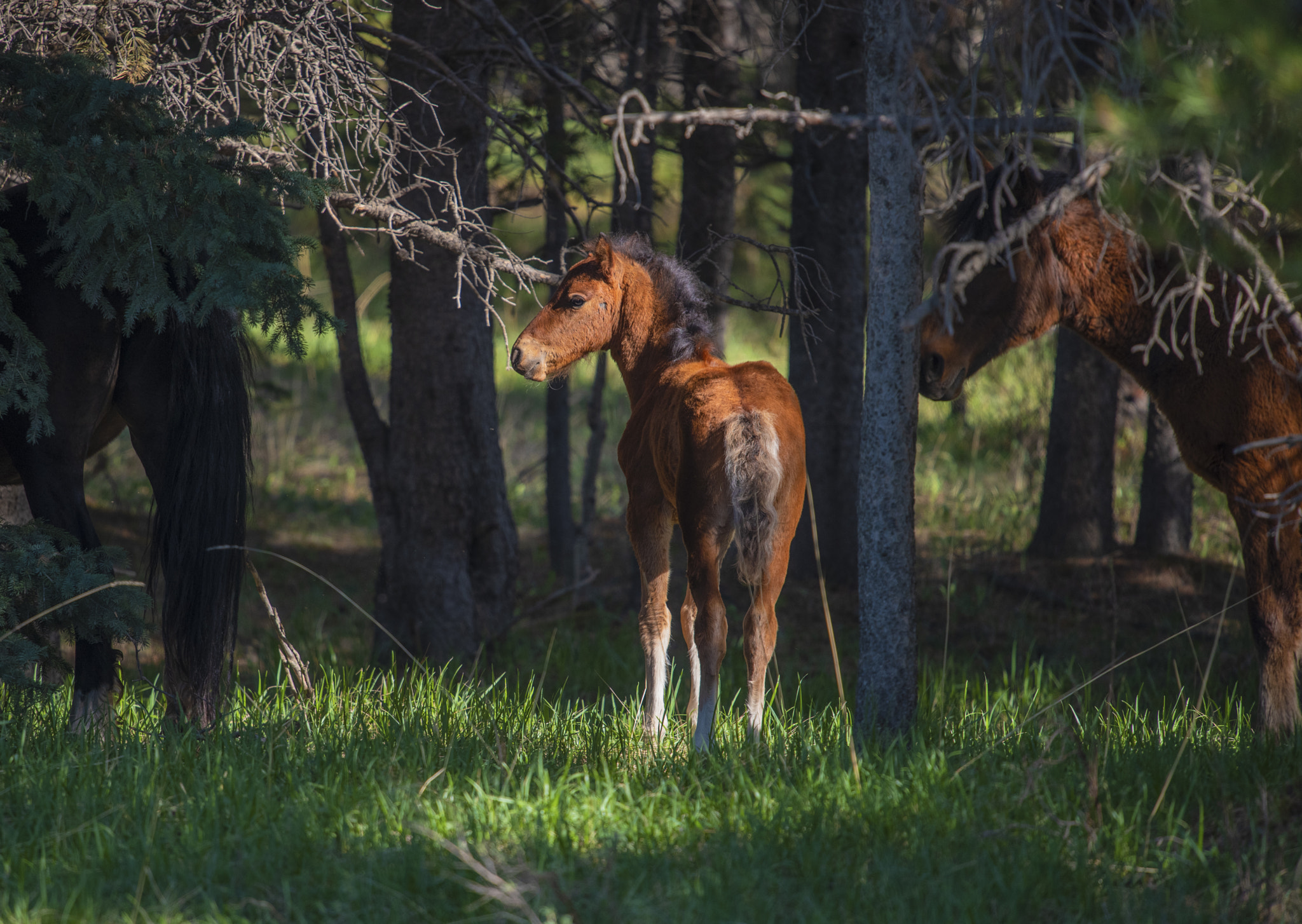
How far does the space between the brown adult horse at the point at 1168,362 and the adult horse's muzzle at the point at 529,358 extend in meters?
1.67

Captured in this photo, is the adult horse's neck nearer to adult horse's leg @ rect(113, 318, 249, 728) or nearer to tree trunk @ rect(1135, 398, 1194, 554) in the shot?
adult horse's leg @ rect(113, 318, 249, 728)

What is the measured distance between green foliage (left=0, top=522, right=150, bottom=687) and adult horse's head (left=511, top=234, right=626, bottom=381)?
185 cm

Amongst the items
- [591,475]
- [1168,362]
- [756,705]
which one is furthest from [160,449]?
[1168,362]

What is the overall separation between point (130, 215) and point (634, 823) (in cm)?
294

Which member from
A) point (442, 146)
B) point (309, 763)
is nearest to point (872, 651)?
point (309, 763)

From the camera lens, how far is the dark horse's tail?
13.6 ft

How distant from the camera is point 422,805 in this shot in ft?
10.6

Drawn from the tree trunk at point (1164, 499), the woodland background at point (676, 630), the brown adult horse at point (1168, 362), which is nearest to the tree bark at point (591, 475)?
the woodland background at point (676, 630)

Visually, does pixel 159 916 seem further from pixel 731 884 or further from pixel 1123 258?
pixel 1123 258

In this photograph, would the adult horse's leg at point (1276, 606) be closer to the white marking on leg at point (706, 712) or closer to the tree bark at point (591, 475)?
the white marking on leg at point (706, 712)

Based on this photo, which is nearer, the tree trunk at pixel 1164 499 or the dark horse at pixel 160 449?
the dark horse at pixel 160 449

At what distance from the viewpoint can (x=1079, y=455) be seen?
26.9 feet

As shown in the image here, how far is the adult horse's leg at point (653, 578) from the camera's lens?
4250mm

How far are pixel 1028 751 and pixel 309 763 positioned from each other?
8.78ft
